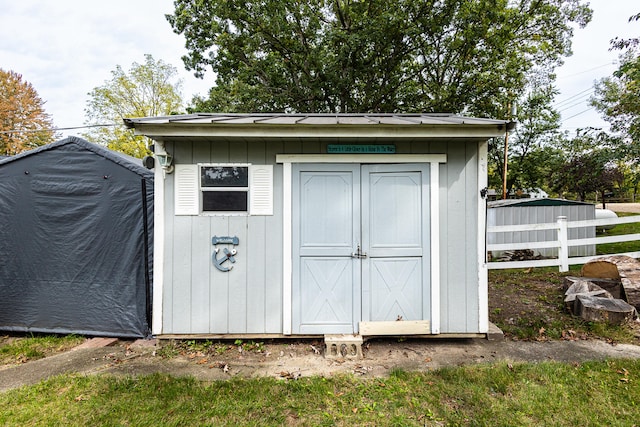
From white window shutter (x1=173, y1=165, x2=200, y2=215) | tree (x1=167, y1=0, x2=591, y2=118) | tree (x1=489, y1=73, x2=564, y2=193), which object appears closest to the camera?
white window shutter (x1=173, y1=165, x2=200, y2=215)

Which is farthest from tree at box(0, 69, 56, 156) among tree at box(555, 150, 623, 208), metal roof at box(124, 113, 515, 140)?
tree at box(555, 150, 623, 208)

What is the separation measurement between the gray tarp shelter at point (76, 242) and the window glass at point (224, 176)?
2.65 feet

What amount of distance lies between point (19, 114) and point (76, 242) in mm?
30004

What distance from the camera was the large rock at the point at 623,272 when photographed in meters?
3.87

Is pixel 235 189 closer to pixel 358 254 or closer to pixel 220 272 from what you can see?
pixel 220 272

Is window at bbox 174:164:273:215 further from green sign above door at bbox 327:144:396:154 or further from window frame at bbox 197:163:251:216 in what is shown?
green sign above door at bbox 327:144:396:154

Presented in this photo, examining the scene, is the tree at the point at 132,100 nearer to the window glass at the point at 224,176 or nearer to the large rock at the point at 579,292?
the window glass at the point at 224,176

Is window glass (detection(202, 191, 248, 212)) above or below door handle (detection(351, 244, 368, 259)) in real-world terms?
above

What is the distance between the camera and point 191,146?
322cm

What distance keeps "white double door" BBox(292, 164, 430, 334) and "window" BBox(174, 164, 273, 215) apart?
35cm

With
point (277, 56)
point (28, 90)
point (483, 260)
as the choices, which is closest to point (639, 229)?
point (483, 260)

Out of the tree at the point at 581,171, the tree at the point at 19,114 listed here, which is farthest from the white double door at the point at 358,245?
the tree at the point at 19,114

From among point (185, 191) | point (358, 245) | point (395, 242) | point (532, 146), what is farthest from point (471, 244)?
point (532, 146)

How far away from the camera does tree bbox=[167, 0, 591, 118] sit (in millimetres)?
8906
